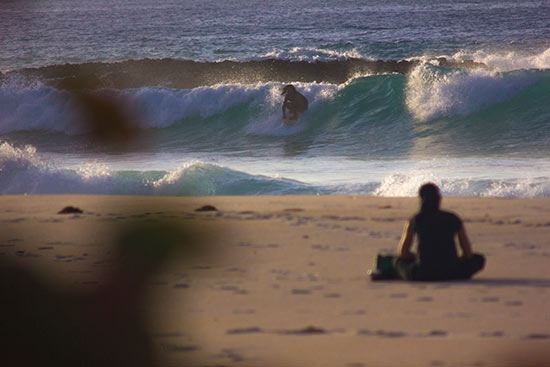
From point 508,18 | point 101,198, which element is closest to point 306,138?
point 101,198

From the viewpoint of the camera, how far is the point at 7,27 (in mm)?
59031

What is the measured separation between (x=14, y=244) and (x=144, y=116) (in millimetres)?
17704

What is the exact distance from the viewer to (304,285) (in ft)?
17.1

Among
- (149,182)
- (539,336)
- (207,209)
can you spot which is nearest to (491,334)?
(539,336)

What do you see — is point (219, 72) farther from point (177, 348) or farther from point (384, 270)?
point (177, 348)

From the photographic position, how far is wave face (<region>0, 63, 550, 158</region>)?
18.0m

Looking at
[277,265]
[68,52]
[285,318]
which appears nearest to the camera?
[285,318]

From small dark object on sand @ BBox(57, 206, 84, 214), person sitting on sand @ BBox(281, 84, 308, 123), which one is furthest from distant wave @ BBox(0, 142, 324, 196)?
person sitting on sand @ BBox(281, 84, 308, 123)

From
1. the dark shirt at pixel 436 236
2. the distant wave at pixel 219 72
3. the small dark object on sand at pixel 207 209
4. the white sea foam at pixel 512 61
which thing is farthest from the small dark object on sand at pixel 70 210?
the white sea foam at pixel 512 61

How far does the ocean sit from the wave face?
2.1 inches

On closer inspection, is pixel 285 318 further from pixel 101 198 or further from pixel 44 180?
pixel 44 180

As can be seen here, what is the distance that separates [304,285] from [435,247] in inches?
38.4

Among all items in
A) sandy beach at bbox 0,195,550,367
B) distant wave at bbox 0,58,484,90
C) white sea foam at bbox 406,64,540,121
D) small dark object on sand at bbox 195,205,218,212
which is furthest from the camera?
distant wave at bbox 0,58,484,90

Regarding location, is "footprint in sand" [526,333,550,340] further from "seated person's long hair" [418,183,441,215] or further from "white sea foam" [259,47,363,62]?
"white sea foam" [259,47,363,62]
